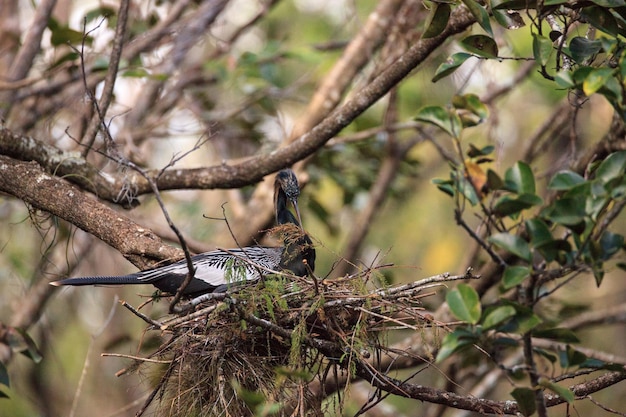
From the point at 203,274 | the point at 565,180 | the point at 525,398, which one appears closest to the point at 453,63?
the point at 565,180

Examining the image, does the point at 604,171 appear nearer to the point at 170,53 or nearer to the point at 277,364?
the point at 277,364

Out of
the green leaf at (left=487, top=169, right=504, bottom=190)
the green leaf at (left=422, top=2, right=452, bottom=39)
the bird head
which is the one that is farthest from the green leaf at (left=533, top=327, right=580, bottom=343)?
the bird head

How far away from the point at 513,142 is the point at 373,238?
2968mm

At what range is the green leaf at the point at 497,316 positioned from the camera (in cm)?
248

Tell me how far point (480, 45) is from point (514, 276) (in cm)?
112

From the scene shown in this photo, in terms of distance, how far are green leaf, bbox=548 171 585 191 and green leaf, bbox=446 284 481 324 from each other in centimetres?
45

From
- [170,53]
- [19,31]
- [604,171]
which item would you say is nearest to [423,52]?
[604,171]

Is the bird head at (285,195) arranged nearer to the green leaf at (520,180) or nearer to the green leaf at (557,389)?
the green leaf at (520,180)

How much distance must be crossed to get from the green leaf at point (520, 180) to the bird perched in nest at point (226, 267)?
3.13 ft

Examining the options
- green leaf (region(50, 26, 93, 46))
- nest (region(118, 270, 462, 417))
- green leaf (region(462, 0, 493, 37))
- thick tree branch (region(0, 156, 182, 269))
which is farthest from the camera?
green leaf (region(50, 26, 93, 46))

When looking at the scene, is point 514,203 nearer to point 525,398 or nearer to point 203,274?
point 525,398

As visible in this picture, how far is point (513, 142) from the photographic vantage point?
12.4m

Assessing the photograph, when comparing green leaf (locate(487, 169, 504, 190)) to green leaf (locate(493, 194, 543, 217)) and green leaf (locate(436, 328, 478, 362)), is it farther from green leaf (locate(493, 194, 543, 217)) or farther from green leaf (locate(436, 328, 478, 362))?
green leaf (locate(436, 328, 478, 362))

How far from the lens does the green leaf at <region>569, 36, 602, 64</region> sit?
2969 millimetres
